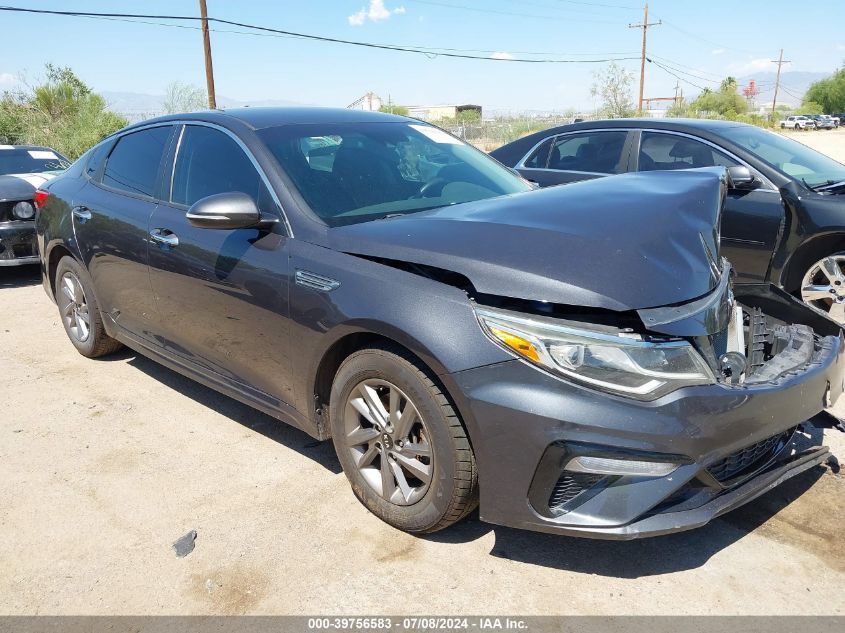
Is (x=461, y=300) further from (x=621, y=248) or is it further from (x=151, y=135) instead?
(x=151, y=135)

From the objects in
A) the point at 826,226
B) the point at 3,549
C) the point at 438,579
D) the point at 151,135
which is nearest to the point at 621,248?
the point at 438,579

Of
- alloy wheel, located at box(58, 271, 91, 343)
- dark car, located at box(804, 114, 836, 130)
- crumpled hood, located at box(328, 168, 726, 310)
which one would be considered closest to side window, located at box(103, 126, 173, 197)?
alloy wheel, located at box(58, 271, 91, 343)

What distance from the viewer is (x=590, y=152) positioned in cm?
629

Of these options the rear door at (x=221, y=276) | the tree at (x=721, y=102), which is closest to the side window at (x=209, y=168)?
the rear door at (x=221, y=276)

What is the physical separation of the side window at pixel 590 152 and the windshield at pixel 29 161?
247 inches

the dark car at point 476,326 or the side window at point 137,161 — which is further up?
the side window at point 137,161

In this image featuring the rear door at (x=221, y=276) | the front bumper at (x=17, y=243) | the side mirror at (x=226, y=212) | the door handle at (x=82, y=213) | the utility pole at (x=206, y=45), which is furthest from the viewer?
the utility pole at (x=206, y=45)

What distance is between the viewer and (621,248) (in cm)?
244

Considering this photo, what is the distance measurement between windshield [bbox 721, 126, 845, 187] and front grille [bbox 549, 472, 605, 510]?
13.5 ft

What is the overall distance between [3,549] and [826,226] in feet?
17.7

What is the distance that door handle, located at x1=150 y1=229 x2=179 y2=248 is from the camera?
368 centimetres

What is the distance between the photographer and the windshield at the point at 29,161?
8812 mm

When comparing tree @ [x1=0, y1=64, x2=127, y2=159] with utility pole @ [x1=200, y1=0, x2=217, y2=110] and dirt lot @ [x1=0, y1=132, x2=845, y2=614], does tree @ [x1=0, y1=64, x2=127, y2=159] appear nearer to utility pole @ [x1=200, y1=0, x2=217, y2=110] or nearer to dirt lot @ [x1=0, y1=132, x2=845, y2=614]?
utility pole @ [x1=200, y1=0, x2=217, y2=110]

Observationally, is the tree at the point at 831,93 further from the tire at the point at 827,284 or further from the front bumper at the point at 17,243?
the front bumper at the point at 17,243
